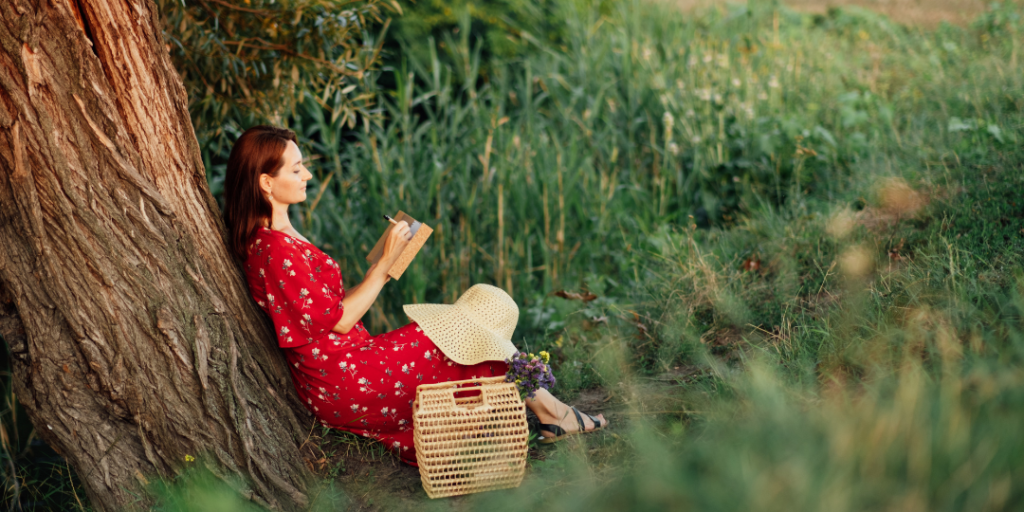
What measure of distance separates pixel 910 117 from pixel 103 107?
4.47 meters

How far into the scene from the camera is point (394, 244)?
268 cm

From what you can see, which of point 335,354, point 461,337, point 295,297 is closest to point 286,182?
point 295,297

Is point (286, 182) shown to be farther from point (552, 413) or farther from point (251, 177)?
point (552, 413)

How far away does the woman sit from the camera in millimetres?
2582

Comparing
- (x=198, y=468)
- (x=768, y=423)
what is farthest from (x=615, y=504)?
(x=198, y=468)

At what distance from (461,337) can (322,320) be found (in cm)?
49

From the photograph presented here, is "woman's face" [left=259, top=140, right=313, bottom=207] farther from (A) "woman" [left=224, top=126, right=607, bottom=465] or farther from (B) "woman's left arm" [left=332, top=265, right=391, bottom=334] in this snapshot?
(B) "woman's left arm" [left=332, top=265, right=391, bottom=334]

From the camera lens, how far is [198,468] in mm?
2369

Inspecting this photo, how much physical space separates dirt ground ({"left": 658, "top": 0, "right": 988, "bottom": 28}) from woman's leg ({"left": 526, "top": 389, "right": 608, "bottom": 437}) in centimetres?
521

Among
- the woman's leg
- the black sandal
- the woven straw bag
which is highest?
the woven straw bag

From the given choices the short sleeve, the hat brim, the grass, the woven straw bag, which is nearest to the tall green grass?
the grass

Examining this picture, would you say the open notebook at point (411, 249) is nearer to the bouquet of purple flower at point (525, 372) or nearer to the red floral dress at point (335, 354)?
the red floral dress at point (335, 354)

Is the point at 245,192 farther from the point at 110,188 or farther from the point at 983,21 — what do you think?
the point at 983,21

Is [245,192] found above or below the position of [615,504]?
above
